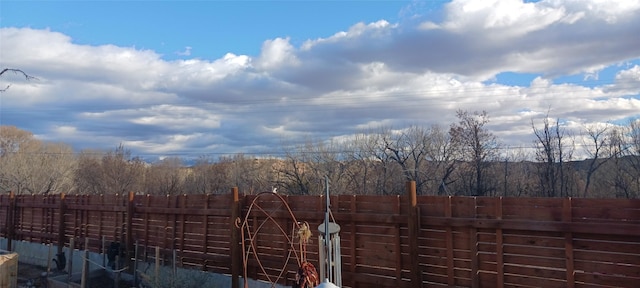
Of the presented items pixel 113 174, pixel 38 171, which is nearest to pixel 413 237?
pixel 38 171

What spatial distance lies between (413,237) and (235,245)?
4.07m

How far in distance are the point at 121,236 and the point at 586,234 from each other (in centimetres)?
1151

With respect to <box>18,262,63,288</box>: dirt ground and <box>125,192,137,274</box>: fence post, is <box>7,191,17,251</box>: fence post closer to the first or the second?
<box>18,262,63,288</box>: dirt ground

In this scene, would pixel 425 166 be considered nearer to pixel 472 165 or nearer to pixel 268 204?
pixel 472 165

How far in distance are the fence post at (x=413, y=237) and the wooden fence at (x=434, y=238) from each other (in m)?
0.01

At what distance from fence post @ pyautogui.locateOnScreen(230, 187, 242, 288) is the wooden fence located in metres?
0.02

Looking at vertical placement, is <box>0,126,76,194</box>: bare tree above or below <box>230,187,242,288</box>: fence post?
above

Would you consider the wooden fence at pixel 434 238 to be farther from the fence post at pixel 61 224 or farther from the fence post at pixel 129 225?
the fence post at pixel 61 224

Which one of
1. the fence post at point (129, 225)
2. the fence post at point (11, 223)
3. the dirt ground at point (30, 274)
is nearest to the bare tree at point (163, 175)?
the fence post at point (11, 223)

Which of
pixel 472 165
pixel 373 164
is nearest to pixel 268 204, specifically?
pixel 472 165

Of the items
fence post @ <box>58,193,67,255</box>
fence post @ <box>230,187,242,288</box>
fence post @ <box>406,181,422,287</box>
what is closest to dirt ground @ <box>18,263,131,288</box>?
fence post @ <box>58,193,67,255</box>

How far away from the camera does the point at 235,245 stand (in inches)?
395

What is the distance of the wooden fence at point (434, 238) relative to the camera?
5.98 metres

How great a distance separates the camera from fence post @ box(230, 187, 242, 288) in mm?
10008
